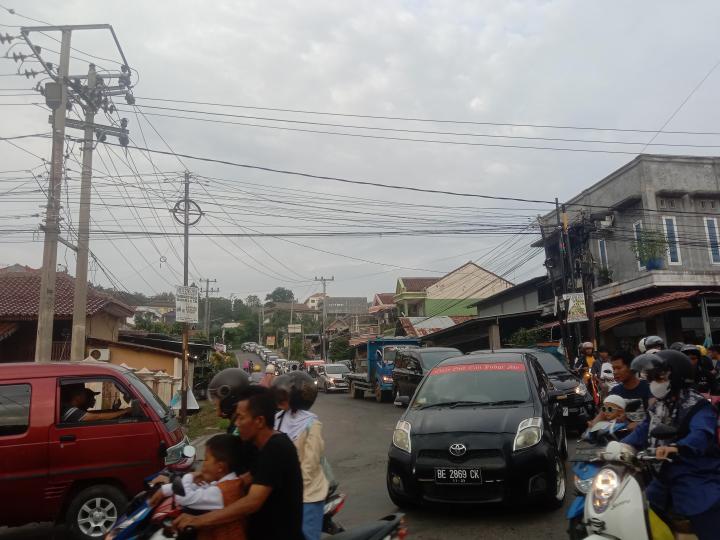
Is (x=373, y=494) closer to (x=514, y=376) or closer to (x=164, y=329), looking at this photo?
(x=514, y=376)

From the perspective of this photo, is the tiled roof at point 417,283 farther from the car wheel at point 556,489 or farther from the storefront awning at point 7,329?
the car wheel at point 556,489

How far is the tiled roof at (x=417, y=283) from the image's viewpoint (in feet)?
174

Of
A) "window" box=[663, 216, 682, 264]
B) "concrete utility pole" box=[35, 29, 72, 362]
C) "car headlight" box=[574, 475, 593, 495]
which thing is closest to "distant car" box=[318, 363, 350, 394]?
"window" box=[663, 216, 682, 264]

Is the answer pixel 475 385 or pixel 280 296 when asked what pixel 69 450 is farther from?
pixel 280 296

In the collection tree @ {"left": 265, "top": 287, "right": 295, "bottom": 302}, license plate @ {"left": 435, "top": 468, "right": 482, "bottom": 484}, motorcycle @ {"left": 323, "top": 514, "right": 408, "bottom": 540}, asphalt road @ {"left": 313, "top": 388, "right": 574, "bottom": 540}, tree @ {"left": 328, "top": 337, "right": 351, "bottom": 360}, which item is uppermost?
tree @ {"left": 265, "top": 287, "right": 295, "bottom": 302}

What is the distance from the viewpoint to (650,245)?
70.5ft

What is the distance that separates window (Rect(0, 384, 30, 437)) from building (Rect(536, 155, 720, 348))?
56.2 ft

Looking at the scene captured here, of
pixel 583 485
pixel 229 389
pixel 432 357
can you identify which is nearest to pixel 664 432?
pixel 583 485

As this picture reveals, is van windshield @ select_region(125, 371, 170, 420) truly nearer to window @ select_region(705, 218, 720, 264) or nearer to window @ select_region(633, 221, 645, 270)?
window @ select_region(633, 221, 645, 270)

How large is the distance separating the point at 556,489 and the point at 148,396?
4512 mm

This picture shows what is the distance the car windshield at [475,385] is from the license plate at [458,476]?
46.3 inches

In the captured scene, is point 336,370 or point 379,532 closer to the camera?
point 379,532

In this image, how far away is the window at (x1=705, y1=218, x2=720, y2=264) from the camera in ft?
75.5

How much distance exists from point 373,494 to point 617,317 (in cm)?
1392
